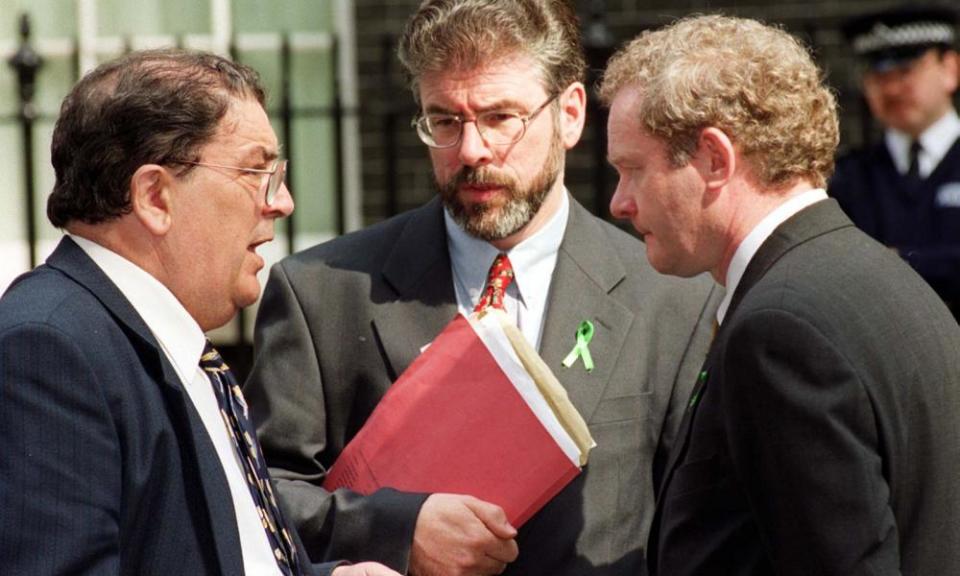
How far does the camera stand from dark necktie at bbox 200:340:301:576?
307 centimetres

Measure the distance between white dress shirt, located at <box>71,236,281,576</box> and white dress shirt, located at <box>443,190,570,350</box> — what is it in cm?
112

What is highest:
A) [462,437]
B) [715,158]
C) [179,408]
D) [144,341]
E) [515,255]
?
[715,158]

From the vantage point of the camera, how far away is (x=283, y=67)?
299 inches

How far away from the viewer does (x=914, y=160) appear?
23.5ft

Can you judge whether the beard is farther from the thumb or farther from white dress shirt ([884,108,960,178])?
white dress shirt ([884,108,960,178])

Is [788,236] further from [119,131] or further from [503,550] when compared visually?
[119,131]

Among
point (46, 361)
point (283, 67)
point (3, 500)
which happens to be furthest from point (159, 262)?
point (283, 67)

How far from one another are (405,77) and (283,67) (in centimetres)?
346

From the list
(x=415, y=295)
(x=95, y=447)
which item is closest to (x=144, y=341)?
(x=95, y=447)

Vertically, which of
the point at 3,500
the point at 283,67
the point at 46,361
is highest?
the point at 46,361

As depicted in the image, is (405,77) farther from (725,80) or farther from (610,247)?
(725,80)

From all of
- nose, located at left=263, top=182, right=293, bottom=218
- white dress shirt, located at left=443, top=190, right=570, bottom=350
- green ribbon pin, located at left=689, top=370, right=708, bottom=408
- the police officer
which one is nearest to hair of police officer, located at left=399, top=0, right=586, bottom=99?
white dress shirt, located at left=443, top=190, right=570, bottom=350

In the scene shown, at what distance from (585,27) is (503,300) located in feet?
13.7

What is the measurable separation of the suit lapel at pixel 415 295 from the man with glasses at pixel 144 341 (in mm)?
786
